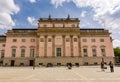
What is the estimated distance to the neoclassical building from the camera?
56041mm

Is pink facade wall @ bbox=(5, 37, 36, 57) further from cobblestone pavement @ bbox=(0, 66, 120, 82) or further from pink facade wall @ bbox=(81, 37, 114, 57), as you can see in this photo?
cobblestone pavement @ bbox=(0, 66, 120, 82)

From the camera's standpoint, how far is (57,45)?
57.1 meters

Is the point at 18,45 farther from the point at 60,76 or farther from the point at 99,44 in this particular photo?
the point at 60,76

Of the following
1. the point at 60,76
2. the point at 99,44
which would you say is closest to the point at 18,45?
the point at 99,44

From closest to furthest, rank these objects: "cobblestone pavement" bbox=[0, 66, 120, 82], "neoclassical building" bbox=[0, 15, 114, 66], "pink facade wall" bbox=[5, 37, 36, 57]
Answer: "cobblestone pavement" bbox=[0, 66, 120, 82] < "neoclassical building" bbox=[0, 15, 114, 66] < "pink facade wall" bbox=[5, 37, 36, 57]

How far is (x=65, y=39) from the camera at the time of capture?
5769 cm

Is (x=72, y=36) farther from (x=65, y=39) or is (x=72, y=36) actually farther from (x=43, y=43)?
(x=43, y=43)

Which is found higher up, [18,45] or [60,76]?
[18,45]

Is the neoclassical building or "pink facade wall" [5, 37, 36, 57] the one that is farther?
"pink facade wall" [5, 37, 36, 57]

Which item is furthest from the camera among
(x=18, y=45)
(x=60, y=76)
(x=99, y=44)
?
(x=99, y=44)

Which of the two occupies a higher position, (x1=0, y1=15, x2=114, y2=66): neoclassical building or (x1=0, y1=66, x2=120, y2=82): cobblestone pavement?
(x1=0, y1=15, x2=114, y2=66): neoclassical building

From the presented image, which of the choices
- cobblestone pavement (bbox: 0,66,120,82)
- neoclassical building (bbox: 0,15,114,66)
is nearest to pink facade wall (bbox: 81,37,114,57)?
neoclassical building (bbox: 0,15,114,66)

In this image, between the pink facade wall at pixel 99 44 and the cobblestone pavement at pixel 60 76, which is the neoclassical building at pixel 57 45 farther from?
the cobblestone pavement at pixel 60 76

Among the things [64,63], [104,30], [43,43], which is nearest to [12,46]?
[43,43]
